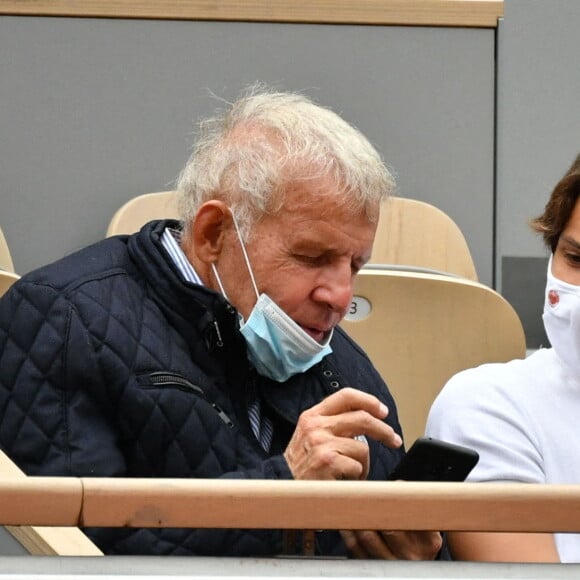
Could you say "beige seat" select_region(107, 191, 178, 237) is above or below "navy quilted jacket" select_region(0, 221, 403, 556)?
below

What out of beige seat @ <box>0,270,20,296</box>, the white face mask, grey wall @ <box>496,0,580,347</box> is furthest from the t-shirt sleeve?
grey wall @ <box>496,0,580,347</box>

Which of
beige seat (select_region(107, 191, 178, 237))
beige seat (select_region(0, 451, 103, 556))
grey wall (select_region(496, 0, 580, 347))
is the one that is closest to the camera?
beige seat (select_region(0, 451, 103, 556))

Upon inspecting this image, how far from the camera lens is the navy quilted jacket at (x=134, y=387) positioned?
1.97 metres

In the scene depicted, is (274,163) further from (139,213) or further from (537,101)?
(537,101)

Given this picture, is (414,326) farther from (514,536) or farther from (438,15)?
(438,15)

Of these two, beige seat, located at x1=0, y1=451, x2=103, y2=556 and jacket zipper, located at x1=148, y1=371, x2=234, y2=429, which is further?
jacket zipper, located at x1=148, y1=371, x2=234, y2=429

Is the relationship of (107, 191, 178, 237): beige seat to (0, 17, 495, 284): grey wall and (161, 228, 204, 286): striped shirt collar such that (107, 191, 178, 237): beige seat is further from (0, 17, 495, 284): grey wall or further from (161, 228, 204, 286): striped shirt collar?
(161, 228, 204, 286): striped shirt collar

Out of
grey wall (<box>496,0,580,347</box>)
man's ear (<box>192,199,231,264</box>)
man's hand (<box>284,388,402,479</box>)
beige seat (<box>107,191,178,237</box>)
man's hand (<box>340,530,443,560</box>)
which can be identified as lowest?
grey wall (<box>496,0,580,347</box>)

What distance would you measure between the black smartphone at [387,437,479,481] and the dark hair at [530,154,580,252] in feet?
2.36

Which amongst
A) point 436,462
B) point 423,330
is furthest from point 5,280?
point 436,462

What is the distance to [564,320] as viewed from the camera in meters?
2.37

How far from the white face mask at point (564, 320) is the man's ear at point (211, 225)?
1.85 ft

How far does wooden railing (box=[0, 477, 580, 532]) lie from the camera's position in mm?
1299

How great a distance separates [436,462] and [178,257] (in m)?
0.62
